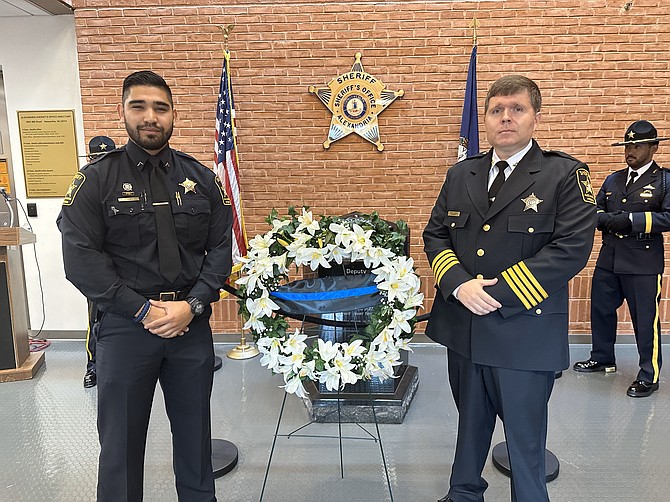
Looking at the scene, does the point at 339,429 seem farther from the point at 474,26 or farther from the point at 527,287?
the point at 474,26

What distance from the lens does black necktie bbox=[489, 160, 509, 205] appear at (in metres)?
1.99

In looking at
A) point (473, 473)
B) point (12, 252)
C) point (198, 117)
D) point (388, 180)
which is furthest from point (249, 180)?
point (473, 473)

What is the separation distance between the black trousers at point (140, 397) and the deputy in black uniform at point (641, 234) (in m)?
3.04

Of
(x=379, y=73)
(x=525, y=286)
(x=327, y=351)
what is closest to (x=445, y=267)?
(x=525, y=286)

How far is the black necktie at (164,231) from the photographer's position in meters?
1.94

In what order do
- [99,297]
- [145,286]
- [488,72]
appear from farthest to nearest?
[488,72], [145,286], [99,297]

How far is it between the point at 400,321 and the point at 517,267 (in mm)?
538

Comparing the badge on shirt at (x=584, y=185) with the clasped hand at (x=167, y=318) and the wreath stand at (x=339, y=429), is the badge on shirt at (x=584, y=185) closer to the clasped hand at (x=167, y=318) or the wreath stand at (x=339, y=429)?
the wreath stand at (x=339, y=429)

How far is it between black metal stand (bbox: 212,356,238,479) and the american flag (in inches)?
62.7

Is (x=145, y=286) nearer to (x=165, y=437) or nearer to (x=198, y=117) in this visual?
(x=165, y=437)

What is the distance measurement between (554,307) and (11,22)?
202 inches

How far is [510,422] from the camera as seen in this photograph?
1938 millimetres

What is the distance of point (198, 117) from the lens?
4.55 metres

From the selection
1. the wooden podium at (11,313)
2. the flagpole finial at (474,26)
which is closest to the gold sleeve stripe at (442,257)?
the flagpole finial at (474,26)
